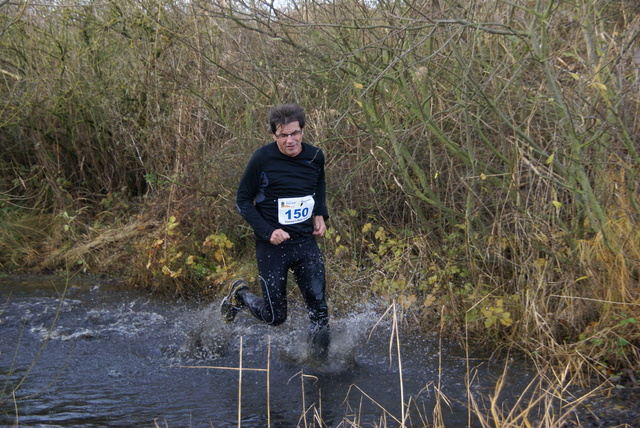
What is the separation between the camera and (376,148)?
7469 mm

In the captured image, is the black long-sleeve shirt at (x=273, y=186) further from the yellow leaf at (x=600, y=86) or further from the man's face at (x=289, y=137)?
the yellow leaf at (x=600, y=86)

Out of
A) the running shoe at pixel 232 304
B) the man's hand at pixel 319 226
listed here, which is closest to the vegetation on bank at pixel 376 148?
the man's hand at pixel 319 226

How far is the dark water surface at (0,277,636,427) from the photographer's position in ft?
16.0

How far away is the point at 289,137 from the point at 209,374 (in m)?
1.97

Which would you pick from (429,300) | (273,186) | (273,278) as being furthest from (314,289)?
(429,300)

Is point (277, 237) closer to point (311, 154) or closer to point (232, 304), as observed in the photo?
point (311, 154)

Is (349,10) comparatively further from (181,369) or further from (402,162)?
(181,369)

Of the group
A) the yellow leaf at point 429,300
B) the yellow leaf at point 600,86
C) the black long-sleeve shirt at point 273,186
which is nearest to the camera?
the yellow leaf at point 600,86

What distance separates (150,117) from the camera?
1012 centimetres

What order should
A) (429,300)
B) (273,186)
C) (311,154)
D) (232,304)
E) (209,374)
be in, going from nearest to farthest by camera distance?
(273,186) < (311,154) < (209,374) < (232,304) < (429,300)

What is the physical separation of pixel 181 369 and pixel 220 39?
15.7 ft

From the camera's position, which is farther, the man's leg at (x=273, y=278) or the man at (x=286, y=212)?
the man's leg at (x=273, y=278)

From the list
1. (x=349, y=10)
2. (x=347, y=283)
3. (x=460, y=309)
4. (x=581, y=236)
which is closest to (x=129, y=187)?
(x=347, y=283)

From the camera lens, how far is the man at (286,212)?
5.31 metres
